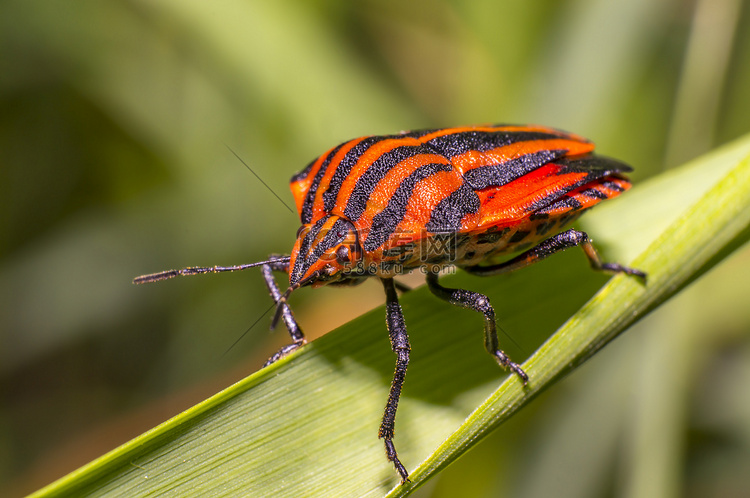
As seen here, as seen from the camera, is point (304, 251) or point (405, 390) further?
point (304, 251)

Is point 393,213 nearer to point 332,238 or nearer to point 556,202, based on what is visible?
point 332,238

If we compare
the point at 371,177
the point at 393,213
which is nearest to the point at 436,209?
the point at 393,213

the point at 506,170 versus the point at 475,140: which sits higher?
the point at 475,140

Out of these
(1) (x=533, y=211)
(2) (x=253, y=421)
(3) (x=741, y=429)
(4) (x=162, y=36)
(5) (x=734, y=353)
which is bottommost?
(3) (x=741, y=429)

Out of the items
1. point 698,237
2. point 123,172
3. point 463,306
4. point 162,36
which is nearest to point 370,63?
point 162,36

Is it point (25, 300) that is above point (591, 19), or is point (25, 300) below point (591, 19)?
below

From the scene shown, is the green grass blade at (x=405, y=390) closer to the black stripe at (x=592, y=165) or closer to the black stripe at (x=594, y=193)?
the black stripe at (x=594, y=193)

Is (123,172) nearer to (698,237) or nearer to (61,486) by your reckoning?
(61,486)

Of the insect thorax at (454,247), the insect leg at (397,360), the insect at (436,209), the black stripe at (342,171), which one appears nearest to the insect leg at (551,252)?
the insect at (436,209)
